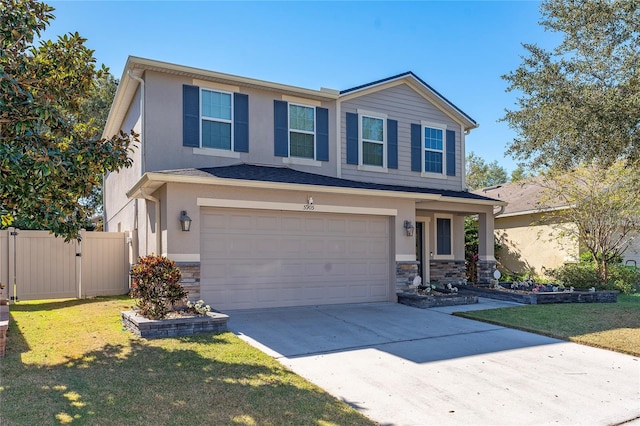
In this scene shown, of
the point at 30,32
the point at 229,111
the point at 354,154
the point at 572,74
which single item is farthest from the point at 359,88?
the point at 30,32

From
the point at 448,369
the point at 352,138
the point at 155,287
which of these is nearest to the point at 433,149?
the point at 352,138

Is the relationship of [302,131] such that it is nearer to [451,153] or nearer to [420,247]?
[451,153]

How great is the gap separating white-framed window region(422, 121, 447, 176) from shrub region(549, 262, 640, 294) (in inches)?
197

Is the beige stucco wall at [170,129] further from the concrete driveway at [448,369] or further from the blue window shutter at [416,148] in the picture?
the blue window shutter at [416,148]

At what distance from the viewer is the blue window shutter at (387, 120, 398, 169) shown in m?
13.4

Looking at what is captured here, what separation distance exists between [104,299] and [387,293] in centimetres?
729

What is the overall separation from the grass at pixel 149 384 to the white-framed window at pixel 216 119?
5.05m

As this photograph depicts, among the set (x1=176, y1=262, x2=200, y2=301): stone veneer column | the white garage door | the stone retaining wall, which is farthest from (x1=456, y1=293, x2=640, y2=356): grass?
(x1=176, y1=262, x2=200, y2=301): stone veneer column

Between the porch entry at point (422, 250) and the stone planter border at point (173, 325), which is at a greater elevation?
the porch entry at point (422, 250)

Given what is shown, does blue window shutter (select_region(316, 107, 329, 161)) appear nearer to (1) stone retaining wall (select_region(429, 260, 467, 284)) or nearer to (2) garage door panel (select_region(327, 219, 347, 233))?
(2) garage door panel (select_region(327, 219, 347, 233))

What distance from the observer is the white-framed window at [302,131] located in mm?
11891

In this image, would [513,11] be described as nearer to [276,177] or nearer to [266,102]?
[266,102]

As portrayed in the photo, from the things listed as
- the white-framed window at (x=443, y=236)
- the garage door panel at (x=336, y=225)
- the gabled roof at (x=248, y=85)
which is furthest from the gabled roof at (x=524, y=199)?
the garage door panel at (x=336, y=225)

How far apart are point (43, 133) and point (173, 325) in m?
3.55
